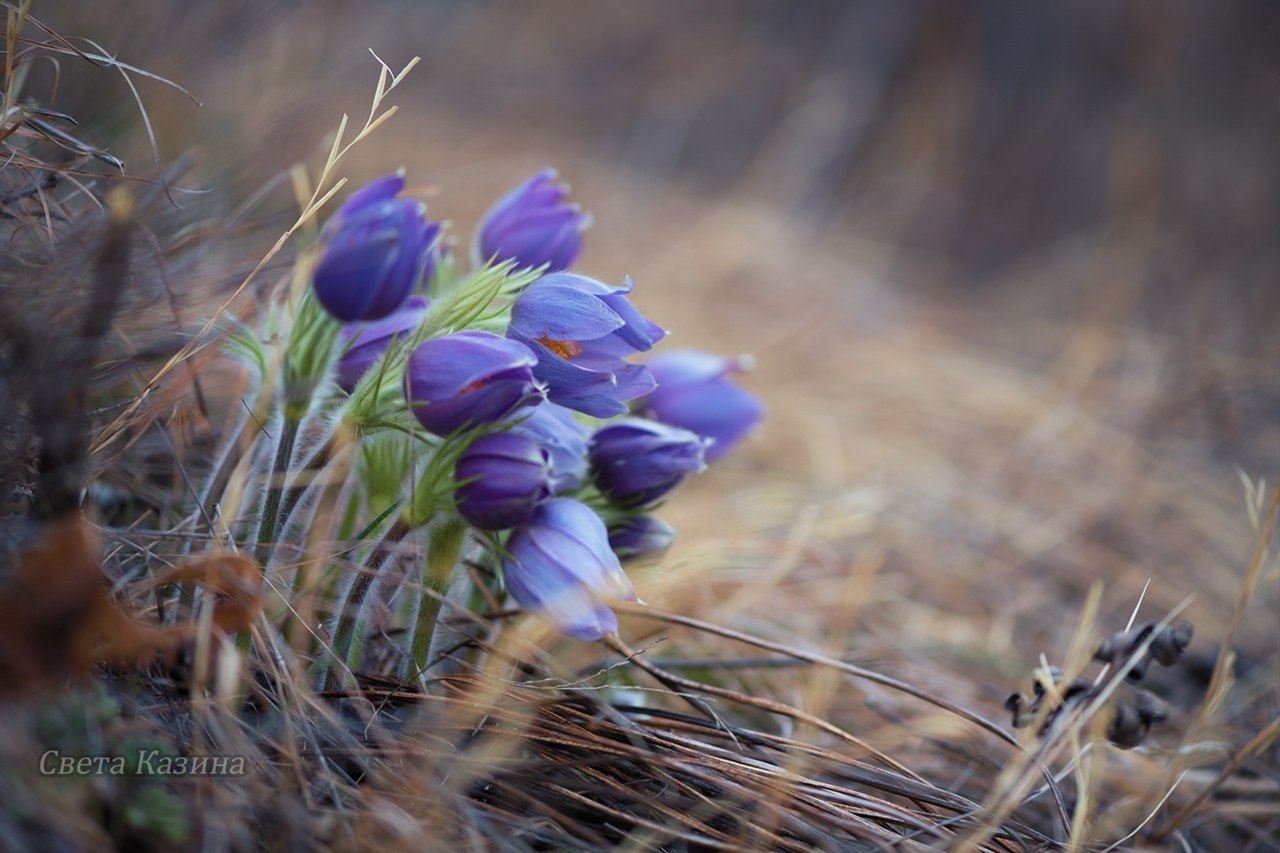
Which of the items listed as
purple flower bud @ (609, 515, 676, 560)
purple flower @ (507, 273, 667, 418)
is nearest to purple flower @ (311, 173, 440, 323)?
purple flower @ (507, 273, 667, 418)

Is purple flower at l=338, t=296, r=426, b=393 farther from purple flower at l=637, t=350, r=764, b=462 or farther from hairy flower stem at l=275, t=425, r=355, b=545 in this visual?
purple flower at l=637, t=350, r=764, b=462

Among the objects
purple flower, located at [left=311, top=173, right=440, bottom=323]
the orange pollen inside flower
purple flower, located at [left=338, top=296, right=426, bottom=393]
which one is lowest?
purple flower, located at [left=338, top=296, right=426, bottom=393]

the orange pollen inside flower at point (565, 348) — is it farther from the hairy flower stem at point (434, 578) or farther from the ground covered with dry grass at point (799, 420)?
the ground covered with dry grass at point (799, 420)

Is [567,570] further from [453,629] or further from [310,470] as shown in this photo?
[310,470]

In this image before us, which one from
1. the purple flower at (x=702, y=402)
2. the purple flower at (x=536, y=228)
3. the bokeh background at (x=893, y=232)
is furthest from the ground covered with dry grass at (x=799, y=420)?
the purple flower at (x=536, y=228)

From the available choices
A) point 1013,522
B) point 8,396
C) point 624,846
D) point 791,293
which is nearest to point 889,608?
point 1013,522
